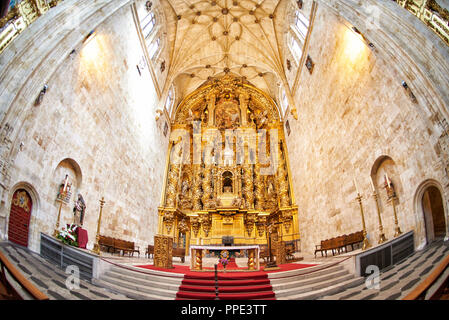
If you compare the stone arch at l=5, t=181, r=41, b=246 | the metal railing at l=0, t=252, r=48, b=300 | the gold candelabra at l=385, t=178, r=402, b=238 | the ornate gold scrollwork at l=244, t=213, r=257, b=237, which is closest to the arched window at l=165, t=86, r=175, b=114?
the ornate gold scrollwork at l=244, t=213, r=257, b=237

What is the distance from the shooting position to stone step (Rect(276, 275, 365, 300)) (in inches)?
224

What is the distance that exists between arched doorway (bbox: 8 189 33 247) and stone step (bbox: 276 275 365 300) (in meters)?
Answer: 7.12

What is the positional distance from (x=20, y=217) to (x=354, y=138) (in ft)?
41.2

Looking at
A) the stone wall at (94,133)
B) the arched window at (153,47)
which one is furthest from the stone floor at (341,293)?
the arched window at (153,47)

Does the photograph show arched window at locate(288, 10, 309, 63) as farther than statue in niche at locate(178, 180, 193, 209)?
No

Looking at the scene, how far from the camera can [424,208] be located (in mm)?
7379

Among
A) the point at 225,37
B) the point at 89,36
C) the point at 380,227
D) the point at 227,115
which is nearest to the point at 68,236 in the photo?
the point at 89,36

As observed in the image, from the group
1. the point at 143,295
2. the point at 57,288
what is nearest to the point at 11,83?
the point at 57,288

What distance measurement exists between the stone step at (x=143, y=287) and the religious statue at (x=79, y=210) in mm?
3544

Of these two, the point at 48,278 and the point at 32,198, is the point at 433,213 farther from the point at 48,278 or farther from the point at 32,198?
the point at 32,198

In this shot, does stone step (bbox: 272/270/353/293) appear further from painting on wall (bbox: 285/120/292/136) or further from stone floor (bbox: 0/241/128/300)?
painting on wall (bbox: 285/120/292/136)

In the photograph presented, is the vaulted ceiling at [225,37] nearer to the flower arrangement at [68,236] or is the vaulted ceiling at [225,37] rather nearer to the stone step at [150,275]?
the flower arrangement at [68,236]

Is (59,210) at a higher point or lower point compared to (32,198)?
lower

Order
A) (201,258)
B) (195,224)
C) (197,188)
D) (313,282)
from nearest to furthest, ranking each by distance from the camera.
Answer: (313,282), (201,258), (195,224), (197,188)
